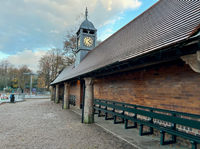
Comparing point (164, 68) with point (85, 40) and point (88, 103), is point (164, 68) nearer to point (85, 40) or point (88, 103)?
point (88, 103)

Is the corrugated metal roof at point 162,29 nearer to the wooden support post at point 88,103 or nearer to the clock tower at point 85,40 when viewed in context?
the wooden support post at point 88,103

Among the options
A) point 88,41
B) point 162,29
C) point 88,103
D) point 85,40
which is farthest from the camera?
point 88,41

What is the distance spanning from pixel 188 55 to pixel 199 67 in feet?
0.95

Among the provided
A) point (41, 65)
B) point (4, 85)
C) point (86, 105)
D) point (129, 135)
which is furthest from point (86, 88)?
point (4, 85)

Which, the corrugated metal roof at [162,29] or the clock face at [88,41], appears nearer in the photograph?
the corrugated metal roof at [162,29]

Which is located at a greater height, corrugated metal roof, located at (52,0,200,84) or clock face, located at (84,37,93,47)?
clock face, located at (84,37,93,47)

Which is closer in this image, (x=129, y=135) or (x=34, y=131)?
(x=129, y=135)

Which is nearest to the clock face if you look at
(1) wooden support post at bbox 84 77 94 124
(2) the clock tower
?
(2) the clock tower

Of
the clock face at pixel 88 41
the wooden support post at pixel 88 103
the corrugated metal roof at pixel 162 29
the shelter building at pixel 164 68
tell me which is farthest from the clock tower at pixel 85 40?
the corrugated metal roof at pixel 162 29

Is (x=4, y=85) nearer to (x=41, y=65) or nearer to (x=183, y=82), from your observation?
(x=41, y=65)

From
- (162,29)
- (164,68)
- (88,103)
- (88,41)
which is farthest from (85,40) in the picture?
(164,68)

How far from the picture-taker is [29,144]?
4.09 meters

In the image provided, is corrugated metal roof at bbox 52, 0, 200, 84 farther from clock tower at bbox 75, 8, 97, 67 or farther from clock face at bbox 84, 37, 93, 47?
clock face at bbox 84, 37, 93, 47

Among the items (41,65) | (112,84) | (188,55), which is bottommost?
(112,84)
